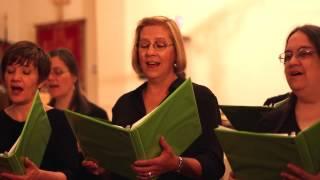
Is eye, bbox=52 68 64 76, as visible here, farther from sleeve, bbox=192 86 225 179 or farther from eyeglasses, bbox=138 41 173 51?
sleeve, bbox=192 86 225 179

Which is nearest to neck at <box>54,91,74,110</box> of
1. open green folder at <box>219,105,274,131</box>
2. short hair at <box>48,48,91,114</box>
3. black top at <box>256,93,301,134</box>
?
short hair at <box>48,48,91,114</box>

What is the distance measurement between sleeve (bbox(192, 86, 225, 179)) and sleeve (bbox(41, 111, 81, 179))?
1.70 ft

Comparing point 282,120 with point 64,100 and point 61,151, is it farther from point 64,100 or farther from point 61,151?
point 64,100

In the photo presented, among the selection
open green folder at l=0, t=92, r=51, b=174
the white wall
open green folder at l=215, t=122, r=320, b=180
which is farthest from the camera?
the white wall

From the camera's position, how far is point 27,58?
2.07m

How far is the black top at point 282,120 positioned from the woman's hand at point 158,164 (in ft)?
1.21

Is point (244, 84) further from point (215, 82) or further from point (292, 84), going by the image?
point (292, 84)

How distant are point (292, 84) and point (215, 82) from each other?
254cm

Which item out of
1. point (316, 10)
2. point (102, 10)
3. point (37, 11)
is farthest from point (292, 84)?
point (37, 11)

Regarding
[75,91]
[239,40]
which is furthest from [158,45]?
[239,40]

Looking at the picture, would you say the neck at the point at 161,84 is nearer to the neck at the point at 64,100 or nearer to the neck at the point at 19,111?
the neck at the point at 19,111

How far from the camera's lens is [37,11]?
5980 mm

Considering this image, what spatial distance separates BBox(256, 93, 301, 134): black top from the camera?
1729 millimetres

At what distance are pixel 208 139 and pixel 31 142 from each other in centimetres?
67
